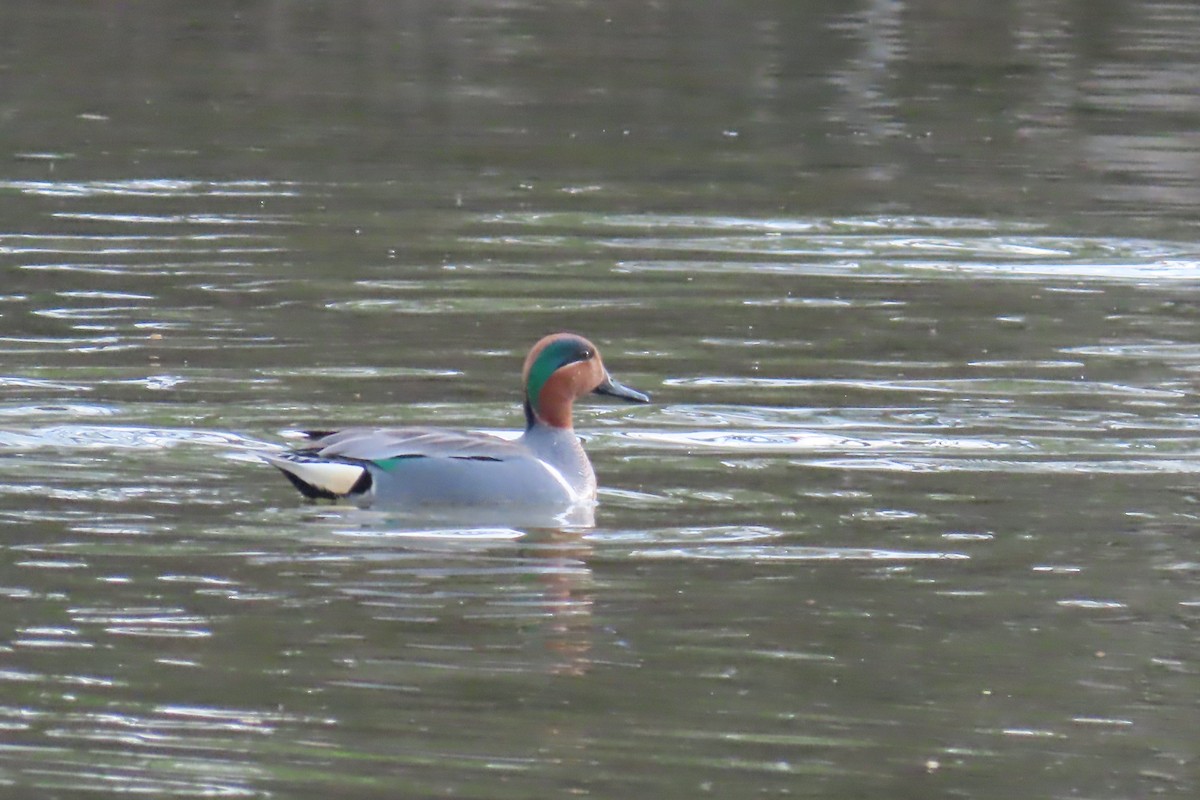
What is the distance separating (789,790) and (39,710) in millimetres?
2039

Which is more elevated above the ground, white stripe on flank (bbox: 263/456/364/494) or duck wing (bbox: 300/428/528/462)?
duck wing (bbox: 300/428/528/462)

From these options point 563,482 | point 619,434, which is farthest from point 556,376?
point 619,434

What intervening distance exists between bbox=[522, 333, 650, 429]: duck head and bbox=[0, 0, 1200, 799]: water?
14.3 inches

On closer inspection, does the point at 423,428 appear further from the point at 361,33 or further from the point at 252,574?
the point at 361,33

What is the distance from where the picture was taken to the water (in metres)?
6.61

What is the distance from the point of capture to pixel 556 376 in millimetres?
9516

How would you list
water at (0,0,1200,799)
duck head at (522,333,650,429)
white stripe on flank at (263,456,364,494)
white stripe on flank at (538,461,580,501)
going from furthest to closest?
duck head at (522,333,650,429) → white stripe on flank at (538,461,580,501) → white stripe on flank at (263,456,364,494) → water at (0,0,1200,799)

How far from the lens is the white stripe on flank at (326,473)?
8.84 meters

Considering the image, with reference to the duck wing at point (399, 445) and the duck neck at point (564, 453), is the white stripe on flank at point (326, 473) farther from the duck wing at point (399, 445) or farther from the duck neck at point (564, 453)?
the duck neck at point (564, 453)

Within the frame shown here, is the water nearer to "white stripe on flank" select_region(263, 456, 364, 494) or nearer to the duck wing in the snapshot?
"white stripe on flank" select_region(263, 456, 364, 494)

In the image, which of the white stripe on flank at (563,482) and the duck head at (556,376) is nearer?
the white stripe on flank at (563,482)

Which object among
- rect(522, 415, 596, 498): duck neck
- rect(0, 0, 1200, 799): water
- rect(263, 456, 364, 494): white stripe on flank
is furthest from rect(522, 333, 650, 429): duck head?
rect(263, 456, 364, 494): white stripe on flank

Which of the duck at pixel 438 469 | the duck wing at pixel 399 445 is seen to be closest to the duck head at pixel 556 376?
the duck at pixel 438 469

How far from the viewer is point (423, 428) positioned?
9102 millimetres
